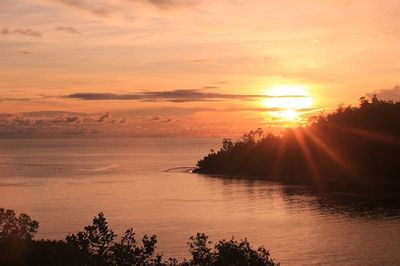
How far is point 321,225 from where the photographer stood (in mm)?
98875

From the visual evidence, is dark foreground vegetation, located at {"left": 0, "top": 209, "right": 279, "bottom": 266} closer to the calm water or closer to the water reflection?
the calm water

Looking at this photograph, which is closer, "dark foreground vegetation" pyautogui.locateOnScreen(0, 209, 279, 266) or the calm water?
"dark foreground vegetation" pyautogui.locateOnScreen(0, 209, 279, 266)

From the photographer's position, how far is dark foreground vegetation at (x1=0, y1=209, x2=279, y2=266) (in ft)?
118

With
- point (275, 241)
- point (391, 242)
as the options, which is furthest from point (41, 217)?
point (391, 242)

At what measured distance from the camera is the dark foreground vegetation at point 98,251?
118 feet

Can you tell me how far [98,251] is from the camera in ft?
123

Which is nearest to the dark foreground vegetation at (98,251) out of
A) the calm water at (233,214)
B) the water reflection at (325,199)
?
the calm water at (233,214)

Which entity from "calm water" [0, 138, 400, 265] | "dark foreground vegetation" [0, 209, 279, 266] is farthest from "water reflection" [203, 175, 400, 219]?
A: "dark foreground vegetation" [0, 209, 279, 266]

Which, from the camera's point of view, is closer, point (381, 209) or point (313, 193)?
point (381, 209)

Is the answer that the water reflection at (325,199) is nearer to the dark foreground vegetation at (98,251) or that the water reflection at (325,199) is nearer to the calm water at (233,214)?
the calm water at (233,214)

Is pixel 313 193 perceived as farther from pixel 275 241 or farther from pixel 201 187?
pixel 275 241

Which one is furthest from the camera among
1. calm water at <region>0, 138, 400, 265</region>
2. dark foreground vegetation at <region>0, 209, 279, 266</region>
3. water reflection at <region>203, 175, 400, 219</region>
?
water reflection at <region>203, 175, 400, 219</region>

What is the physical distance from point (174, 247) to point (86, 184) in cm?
9754

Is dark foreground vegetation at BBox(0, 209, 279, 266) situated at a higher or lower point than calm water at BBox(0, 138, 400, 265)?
higher
